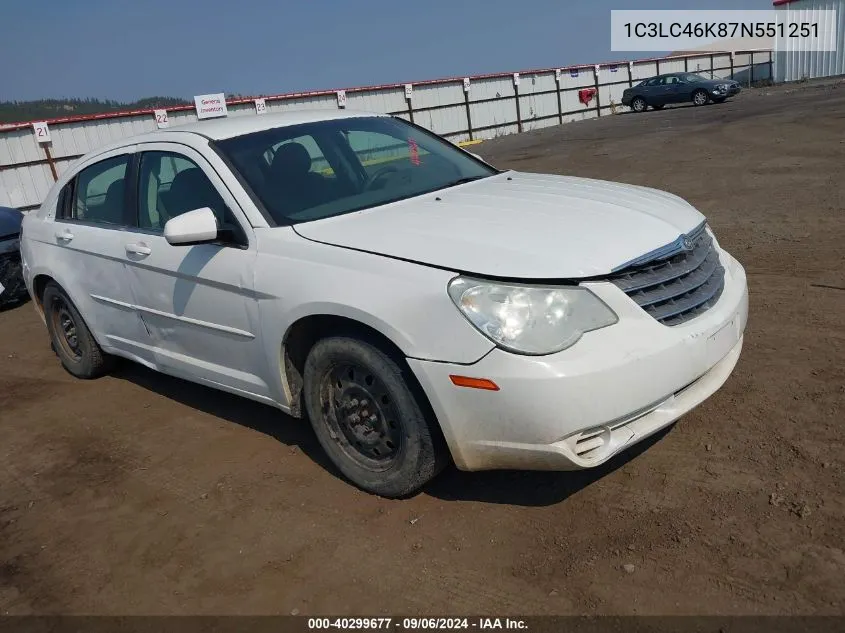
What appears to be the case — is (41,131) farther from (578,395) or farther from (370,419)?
(578,395)

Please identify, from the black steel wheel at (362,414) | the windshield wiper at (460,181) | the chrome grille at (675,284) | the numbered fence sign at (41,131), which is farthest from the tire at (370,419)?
the numbered fence sign at (41,131)

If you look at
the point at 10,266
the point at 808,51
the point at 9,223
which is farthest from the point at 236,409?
the point at 808,51

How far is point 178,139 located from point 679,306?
2.74 metres

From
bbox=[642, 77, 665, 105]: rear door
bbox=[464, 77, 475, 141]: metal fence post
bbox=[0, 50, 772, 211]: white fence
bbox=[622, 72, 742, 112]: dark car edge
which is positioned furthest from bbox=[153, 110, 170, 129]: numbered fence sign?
bbox=[642, 77, 665, 105]: rear door

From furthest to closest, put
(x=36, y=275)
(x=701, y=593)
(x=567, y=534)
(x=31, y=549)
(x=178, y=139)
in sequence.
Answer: (x=36, y=275)
(x=178, y=139)
(x=31, y=549)
(x=567, y=534)
(x=701, y=593)

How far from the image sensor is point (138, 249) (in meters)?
4.01

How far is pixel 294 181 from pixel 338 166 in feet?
1.13

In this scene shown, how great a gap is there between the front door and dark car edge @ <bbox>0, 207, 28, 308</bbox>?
4855mm

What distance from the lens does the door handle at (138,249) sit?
155 inches

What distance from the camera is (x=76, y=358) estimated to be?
208 inches

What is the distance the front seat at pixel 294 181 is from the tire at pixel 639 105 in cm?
3085

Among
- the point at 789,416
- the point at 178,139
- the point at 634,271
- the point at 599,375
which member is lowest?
the point at 789,416

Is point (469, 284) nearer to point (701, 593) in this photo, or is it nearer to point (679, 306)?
point (679, 306)

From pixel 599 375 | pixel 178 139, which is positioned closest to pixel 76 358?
pixel 178 139
